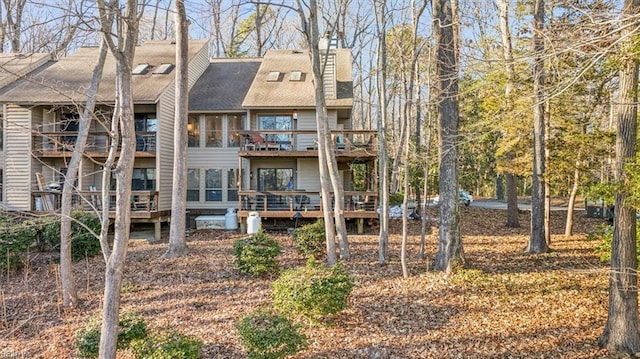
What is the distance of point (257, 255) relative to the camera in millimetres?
8781

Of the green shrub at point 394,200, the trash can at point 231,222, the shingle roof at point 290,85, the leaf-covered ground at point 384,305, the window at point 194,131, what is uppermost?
the shingle roof at point 290,85

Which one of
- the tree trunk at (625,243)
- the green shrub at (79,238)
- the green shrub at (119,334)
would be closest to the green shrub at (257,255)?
the green shrub at (119,334)

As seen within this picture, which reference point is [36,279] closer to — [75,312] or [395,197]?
[75,312]

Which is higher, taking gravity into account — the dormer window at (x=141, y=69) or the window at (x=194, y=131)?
the dormer window at (x=141, y=69)

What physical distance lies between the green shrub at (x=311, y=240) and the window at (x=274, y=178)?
623cm

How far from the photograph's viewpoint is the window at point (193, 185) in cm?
1683

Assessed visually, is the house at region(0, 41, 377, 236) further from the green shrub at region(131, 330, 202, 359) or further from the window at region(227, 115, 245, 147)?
the green shrub at region(131, 330, 202, 359)

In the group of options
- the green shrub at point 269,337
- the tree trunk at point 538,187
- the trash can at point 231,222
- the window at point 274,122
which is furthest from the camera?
the window at point 274,122

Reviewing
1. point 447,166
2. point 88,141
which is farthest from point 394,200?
point 88,141

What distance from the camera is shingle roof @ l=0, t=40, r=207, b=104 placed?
1454 centimetres

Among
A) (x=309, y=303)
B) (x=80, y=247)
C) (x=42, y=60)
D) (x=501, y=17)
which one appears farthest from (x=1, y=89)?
(x=501, y=17)

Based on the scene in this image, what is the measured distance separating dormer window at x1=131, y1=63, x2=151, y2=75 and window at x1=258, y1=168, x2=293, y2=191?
6447 millimetres

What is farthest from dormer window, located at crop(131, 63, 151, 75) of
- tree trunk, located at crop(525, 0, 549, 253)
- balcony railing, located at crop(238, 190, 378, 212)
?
tree trunk, located at crop(525, 0, 549, 253)

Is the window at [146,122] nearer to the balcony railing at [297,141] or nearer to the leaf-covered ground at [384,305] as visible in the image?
the balcony railing at [297,141]
